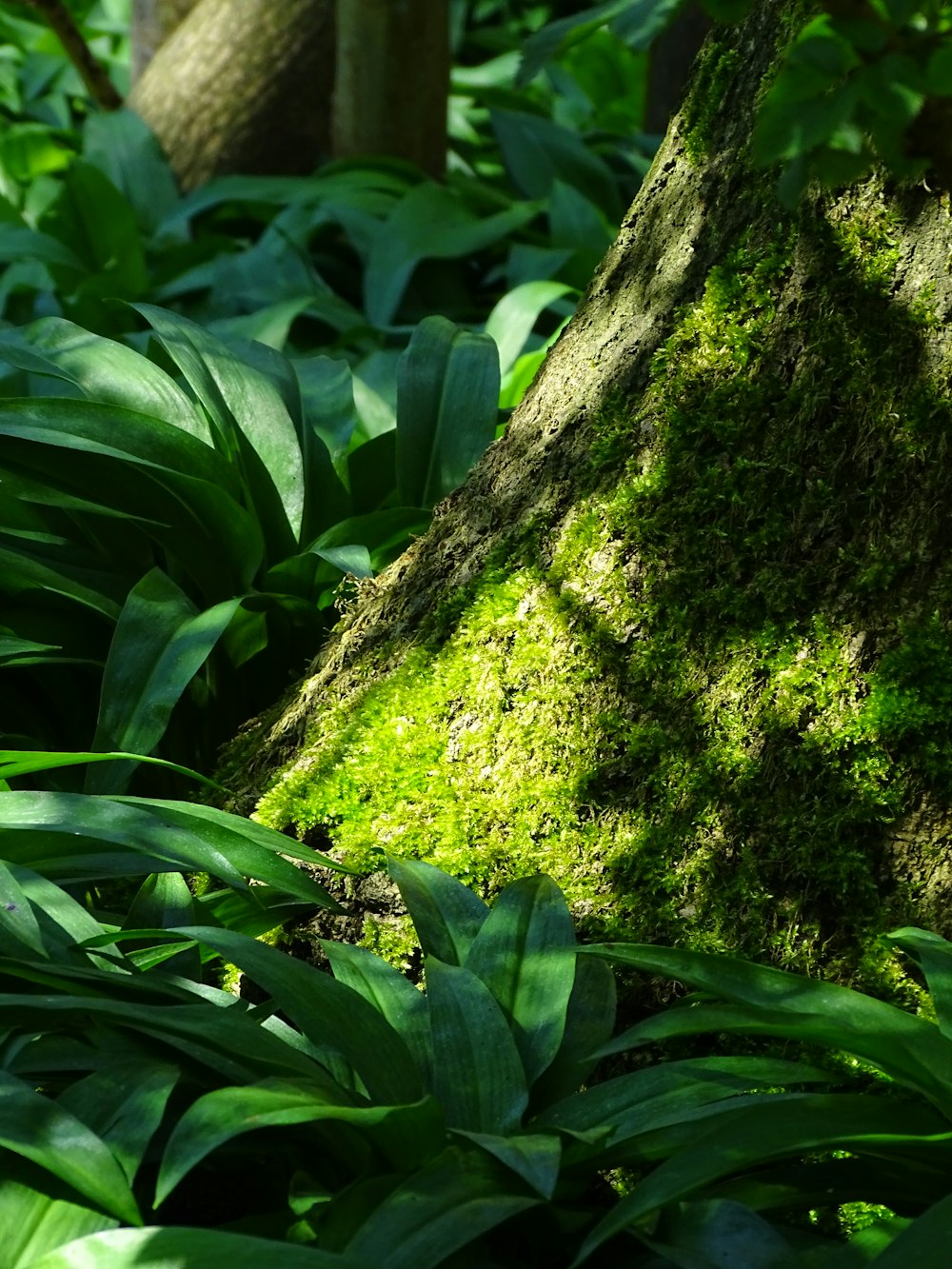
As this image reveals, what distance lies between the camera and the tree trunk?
1.57 meters

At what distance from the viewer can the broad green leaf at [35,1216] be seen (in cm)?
112

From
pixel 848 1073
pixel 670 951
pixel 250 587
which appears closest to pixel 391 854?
pixel 670 951

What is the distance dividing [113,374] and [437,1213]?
5.30ft

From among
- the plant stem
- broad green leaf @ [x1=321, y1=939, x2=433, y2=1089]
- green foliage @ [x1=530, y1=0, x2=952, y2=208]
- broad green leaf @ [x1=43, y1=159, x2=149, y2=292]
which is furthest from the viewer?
the plant stem

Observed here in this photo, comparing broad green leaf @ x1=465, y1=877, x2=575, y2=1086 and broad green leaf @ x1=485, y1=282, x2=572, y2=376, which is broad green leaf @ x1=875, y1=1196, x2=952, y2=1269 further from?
broad green leaf @ x1=485, y1=282, x2=572, y2=376

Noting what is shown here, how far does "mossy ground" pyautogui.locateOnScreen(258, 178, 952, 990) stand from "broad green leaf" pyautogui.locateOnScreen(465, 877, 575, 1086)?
4.3 inches

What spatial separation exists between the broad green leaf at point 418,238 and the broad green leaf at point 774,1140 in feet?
11.0

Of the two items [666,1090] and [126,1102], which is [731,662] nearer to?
[666,1090]

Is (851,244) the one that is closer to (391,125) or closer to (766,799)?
(766,799)

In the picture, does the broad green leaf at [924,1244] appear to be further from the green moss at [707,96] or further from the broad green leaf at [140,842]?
the green moss at [707,96]

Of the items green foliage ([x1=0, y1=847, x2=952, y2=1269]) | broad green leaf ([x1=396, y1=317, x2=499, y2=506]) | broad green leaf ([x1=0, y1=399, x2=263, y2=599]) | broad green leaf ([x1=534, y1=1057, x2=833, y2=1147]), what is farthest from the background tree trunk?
broad green leaf ([x1=534, y1=1057, x2=833, y2=1147])

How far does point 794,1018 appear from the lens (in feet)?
4.26

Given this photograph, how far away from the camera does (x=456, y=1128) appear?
4.26 ft

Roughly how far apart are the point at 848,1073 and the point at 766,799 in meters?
0.31
